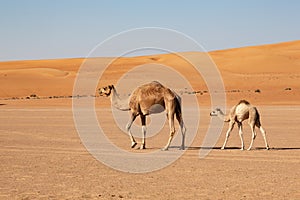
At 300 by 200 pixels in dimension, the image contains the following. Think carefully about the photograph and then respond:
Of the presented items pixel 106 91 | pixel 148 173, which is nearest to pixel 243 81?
pixel 106 91

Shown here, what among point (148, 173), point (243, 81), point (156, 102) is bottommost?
point (148, 173)

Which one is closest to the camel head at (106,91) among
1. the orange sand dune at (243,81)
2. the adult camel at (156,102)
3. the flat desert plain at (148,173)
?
the flat desert plain at (148,173)

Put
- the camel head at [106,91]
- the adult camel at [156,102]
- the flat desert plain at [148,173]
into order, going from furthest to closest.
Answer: the camel head at [106,91]
the adult camel at [156,102]
the flat desert plain at [148,173]

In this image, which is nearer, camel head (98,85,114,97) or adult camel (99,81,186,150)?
adult camel (99,81,186,150)

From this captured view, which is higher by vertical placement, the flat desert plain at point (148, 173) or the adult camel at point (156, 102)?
the adult camel at point (156, 102)

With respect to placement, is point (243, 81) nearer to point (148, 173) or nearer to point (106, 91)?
point (106, 91)

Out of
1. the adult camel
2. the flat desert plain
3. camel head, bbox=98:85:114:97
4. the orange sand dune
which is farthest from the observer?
the orange sand dune

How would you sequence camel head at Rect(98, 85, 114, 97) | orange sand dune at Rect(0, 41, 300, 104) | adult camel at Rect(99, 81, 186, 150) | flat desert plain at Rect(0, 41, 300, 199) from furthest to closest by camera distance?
1. orange sand dune at Rect(0, 41, 300, 104)
2. camel head at Rect(98, 85, 114, 97)
3. adult camel at Rect(99, 81, 186, 150)
4. flat desert plain at Rect(0, 41, 300, 199)

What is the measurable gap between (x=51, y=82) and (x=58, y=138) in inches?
2545

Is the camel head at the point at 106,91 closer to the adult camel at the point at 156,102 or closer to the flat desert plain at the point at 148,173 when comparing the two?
the flat desert plain at the point at 148,173

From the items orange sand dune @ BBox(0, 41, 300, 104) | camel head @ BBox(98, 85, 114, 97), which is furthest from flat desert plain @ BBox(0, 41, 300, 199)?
orange sand dune @ BBox(0, 41, 300, 104)

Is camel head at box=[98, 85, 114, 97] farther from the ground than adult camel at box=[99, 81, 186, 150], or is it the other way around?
camel head at box=[98, 85, 114, 97]

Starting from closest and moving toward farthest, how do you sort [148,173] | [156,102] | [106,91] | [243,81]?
[148,173]
[156,102]
[106,91]
[243,81]

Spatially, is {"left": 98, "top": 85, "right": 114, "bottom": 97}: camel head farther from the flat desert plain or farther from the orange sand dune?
the orange sand dune
